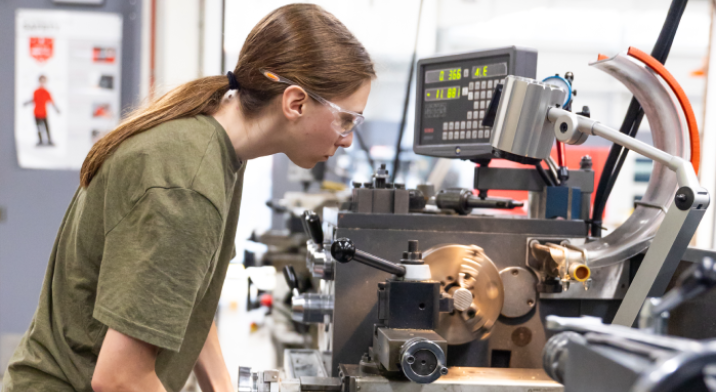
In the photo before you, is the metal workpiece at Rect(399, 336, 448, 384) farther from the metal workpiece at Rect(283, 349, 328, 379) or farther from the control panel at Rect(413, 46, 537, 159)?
the control panel at Rect(413, 46, 537, 159)

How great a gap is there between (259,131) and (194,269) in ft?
0.86

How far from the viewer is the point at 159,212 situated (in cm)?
72

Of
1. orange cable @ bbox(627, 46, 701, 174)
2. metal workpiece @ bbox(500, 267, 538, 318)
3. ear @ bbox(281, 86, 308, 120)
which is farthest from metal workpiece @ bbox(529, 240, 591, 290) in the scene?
ear @ bbox(281, 86, 308, 120)

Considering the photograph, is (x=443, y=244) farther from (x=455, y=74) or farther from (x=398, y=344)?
(x=455, y=74)

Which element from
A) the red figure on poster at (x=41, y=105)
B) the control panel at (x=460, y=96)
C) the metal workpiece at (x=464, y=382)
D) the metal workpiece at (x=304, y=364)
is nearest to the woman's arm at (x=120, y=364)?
the metal workpiece at (x=464, y=382)

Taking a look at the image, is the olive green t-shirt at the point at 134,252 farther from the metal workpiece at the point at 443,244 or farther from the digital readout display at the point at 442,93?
the digital readout display at the point at 442,93

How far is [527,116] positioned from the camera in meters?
0.94

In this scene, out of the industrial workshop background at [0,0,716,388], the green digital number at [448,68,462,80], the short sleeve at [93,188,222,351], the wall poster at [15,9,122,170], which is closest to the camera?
the short sleeve at [93,188,222,351]

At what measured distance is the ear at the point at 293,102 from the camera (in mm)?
887

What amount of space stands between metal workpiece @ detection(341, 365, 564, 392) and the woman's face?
0.35 m

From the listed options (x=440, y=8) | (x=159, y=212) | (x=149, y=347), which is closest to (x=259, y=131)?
(x=159, y=212)

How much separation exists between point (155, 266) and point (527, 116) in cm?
60

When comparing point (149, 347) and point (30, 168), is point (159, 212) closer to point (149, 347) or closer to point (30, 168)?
point (149, 347)

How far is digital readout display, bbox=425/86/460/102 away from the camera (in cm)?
127
